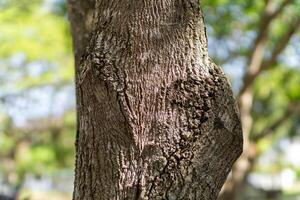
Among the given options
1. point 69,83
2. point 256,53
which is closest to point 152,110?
point 256,53

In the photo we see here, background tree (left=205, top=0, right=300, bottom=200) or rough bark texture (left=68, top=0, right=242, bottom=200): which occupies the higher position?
background tree (left=205, top=0, right=300, bottom=200)

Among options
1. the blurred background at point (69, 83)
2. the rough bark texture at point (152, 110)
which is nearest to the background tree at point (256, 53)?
the blurred background at point (69, 83)

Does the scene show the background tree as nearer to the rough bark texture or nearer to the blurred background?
the blurred background

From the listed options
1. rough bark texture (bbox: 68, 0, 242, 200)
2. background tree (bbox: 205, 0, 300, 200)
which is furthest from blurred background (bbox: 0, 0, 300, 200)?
rough bark texture (bbox: 68, 0, 242, 200)

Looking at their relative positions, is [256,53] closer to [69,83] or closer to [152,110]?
[152,110]

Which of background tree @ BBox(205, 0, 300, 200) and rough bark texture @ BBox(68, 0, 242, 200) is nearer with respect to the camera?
rough bark texture @ BBox(68, 0, 242, 200)

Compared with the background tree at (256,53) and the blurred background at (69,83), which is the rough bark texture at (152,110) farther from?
the background tree at (256,53)
